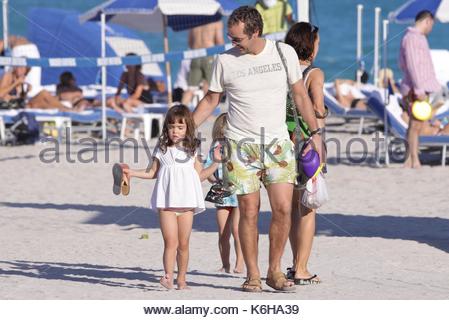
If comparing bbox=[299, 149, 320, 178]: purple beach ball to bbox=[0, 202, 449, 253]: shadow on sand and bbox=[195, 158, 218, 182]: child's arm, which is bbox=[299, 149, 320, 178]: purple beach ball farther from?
bbox=[0, 202, 449, 253]: shadow on sand

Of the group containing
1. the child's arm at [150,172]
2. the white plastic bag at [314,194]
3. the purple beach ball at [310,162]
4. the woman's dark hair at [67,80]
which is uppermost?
the woman's dark hair at [67,80]

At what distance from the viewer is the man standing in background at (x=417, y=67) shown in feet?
45.0

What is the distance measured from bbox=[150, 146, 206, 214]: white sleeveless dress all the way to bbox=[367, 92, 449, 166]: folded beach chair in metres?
7.08

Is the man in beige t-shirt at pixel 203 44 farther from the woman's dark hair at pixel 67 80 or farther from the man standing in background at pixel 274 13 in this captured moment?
the woman's dark hair at pixel 67 80

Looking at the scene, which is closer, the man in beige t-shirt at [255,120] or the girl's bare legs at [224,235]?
the man in beige t-shirt at [255,120]

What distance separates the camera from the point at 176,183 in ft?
23.9

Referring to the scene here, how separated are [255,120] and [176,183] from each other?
1.91ft

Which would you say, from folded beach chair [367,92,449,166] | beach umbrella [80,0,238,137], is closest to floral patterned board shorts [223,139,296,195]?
folded beach chair [367,92,449,166]

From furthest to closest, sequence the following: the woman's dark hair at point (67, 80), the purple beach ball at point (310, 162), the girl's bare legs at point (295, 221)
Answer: the woman's dark hair at point (67, 80) → the girl's bare legs at point (295, 221) → the purple beach ball at point (310, 162)

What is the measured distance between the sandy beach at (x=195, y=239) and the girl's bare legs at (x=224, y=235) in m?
Answer: 0.12

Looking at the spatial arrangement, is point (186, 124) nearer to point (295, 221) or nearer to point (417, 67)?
point (295, 221)

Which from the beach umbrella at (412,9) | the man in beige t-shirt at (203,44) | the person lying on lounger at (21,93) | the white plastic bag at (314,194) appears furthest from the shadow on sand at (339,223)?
the man in beige t-shirt at (203,44)
